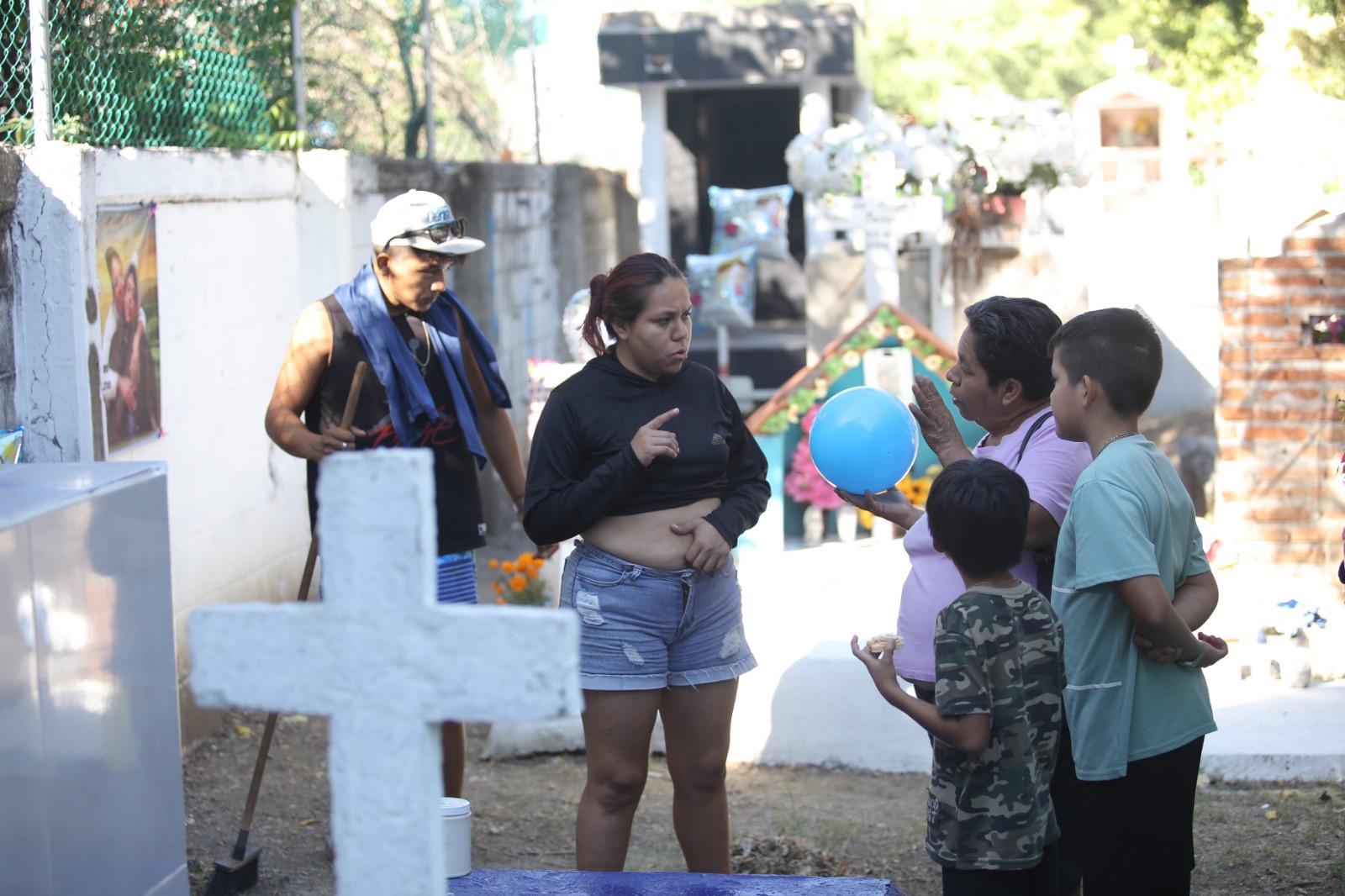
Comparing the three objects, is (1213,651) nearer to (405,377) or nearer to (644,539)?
(644,539)

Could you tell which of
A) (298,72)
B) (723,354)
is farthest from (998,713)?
(723,354)

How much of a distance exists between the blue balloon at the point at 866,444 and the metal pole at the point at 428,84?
5.14 metres

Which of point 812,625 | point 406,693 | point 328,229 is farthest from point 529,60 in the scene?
point 406,693

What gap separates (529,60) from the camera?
11266 mm

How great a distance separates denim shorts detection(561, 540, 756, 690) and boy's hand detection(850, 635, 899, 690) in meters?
0.61

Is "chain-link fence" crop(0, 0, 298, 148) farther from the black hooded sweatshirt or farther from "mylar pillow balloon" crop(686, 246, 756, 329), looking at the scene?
"mylar pillow balloon" crop(686, 246, 756, 329)

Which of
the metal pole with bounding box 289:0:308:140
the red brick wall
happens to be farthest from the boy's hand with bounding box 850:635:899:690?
the red brick wall

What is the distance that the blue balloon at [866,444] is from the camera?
350 centimetres

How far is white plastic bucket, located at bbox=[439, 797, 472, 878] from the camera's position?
11.0 feet

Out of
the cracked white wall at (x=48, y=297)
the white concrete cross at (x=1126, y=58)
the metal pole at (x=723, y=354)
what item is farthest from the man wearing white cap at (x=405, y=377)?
the white concrete cross at (x=1126, y=58)

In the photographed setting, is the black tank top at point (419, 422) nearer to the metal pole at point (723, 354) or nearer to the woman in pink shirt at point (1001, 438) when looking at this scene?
the woman in pink shirt at point (1001, 438)

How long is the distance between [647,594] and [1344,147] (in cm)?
946

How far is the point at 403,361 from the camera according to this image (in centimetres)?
393

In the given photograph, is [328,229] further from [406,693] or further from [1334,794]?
[406,693]
